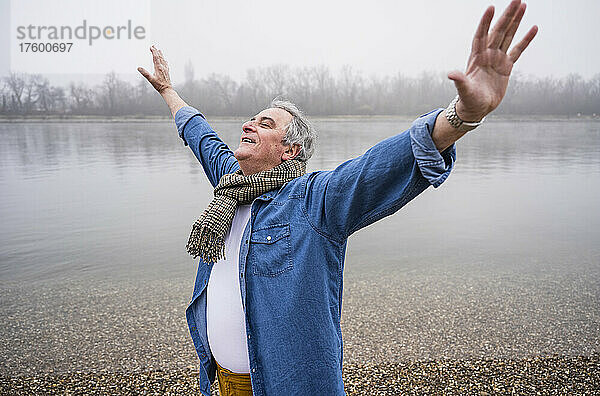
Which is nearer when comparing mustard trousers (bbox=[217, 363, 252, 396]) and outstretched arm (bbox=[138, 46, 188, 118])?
mustard trousers (bbox=[217, 363, 252, 396])

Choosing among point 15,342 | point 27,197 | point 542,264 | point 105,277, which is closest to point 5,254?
point 27,197

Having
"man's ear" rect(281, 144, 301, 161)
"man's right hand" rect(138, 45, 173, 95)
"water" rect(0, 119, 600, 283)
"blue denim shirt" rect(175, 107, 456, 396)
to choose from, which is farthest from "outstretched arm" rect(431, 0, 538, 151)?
"water" rect(0, 119, 600, 283)

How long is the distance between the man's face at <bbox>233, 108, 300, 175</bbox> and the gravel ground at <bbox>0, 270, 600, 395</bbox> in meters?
1.92

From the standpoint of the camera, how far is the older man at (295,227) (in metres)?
1.05

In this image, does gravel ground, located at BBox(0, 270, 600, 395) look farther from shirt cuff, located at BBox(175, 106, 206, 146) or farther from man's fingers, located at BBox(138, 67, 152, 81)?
man's fingers, located at BBox(138, 67, 152, 81)

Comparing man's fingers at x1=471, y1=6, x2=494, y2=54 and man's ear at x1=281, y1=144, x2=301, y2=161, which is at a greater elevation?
man's fingers at x1=471, y1=6, x2=494, y2=54

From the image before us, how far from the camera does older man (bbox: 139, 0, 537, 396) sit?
1053mm

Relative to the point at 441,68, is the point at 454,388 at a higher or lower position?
lower

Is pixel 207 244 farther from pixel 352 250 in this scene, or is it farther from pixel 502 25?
pixel 352 250

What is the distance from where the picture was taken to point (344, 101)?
303 inches

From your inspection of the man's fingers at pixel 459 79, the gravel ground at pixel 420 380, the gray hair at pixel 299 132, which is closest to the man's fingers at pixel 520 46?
the man's fingers at pixel 459 79

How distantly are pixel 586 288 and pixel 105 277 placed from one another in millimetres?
5200

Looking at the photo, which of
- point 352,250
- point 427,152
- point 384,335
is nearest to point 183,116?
point 427,152

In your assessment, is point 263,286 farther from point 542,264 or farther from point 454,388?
point 542,264
